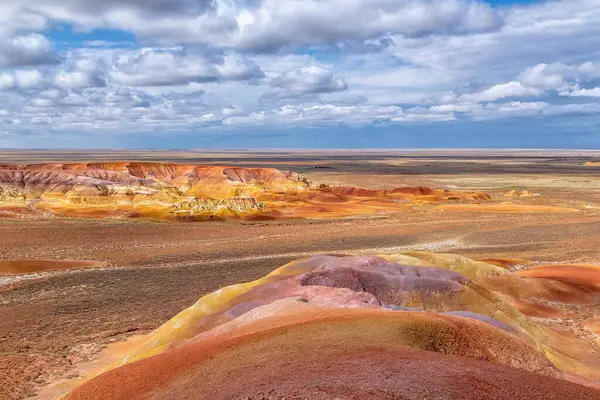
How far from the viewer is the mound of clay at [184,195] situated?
74688mm

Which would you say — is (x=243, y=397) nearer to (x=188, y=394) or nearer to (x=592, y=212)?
(x=188, y=394)

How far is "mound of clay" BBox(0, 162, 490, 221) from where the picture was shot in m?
74.7

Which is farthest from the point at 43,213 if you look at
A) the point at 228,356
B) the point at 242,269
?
the point at 228,356

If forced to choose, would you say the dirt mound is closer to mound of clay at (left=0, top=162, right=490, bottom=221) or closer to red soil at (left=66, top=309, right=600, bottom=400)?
red soil at (left=66, top=309, right=600, bottom=400)

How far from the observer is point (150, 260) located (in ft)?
141

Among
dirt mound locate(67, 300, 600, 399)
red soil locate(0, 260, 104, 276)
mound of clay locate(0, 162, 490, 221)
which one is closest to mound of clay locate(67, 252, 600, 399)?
dirt mound locate(67, 300, 600, 399)

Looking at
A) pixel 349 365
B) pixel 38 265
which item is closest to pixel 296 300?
pixel 349 365

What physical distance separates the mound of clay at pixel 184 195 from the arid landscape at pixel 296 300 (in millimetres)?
851

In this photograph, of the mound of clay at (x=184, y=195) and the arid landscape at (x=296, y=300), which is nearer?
the arid landscape at (x=296, y=300)

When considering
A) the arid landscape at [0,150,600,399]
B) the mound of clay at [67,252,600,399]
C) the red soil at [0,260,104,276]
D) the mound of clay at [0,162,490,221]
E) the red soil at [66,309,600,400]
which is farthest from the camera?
the mound of clay at [0,162,490,221]

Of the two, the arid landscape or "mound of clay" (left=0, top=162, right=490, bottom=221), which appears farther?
"mound of clay" (left=0, top=162, right=490, bottom=221)

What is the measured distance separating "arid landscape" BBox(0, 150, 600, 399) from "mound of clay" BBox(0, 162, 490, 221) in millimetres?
851

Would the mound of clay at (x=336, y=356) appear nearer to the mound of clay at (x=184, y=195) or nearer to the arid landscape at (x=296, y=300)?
the arid landscape at (x=296, y=300)

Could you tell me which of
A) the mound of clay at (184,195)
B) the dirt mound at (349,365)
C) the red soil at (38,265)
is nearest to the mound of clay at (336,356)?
the dirt mound at (349,365)
